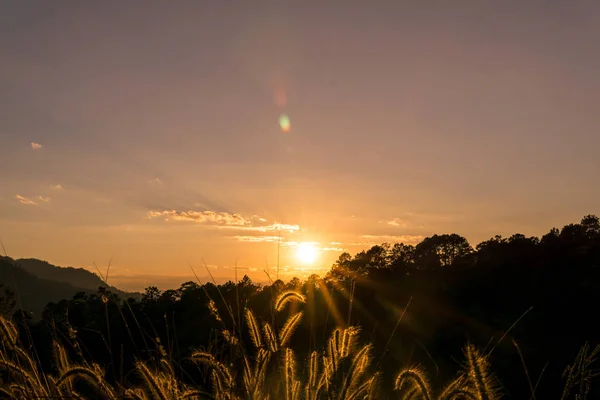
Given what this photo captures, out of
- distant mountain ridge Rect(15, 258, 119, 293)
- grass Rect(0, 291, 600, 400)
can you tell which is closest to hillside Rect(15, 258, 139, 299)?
distant mountain ridge Rect(15, 258, 119, 293)

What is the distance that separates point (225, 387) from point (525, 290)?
2974 centimetres

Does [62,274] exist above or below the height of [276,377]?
below

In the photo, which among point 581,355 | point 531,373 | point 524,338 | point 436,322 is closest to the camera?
point 581,355

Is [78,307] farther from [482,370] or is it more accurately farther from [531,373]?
[482,370]

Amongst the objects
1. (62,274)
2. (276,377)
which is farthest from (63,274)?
(276,377)

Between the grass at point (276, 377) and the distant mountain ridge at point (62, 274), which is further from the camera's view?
the distant mountain ridge at point (62, 274)

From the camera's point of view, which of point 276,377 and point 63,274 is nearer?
point 276,377

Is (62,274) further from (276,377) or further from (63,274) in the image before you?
(276,377)

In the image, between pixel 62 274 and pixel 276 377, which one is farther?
pixel 62 274

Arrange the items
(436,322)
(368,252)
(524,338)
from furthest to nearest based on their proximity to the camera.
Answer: (368,252) < (436,322) < (524,338)

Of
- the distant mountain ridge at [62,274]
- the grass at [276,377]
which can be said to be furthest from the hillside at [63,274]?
the grass at [276,377]

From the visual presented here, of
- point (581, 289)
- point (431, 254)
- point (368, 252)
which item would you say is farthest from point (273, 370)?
point (431, 254)

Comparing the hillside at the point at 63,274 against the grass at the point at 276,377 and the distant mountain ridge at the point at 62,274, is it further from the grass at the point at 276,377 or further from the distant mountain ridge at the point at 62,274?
the grass at the point at 276,377

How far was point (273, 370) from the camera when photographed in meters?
3.31
